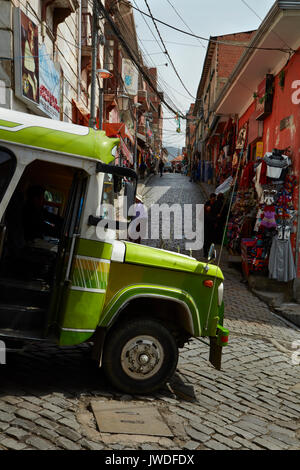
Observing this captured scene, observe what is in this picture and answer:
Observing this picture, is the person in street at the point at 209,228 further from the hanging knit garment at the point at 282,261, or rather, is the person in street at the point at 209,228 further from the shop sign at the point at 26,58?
the shop sign at the point at 26,58

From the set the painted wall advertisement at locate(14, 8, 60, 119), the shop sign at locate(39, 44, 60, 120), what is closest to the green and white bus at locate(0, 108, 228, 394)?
the painted wall advertisement at locate(14, 8, 60, 119)

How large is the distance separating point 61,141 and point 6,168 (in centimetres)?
57

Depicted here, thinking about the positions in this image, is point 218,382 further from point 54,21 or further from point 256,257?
point 54,21

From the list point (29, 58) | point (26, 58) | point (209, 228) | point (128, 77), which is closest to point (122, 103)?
point (128, 77)

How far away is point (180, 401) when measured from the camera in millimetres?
4703

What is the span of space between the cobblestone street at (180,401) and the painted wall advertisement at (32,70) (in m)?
6.94

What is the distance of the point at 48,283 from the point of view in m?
4.80

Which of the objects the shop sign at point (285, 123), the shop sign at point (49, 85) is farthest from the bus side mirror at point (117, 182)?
the shop sign at point (49, 85)

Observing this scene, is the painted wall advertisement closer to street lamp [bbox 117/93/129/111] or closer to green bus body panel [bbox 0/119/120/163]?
green bus body panel [bbox 0/119/120/163]

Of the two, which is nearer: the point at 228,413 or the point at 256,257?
the point at 228,413

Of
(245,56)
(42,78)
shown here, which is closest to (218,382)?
(42,78)

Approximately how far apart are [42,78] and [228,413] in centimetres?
1019

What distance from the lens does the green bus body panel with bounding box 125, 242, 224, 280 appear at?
4.61 m
